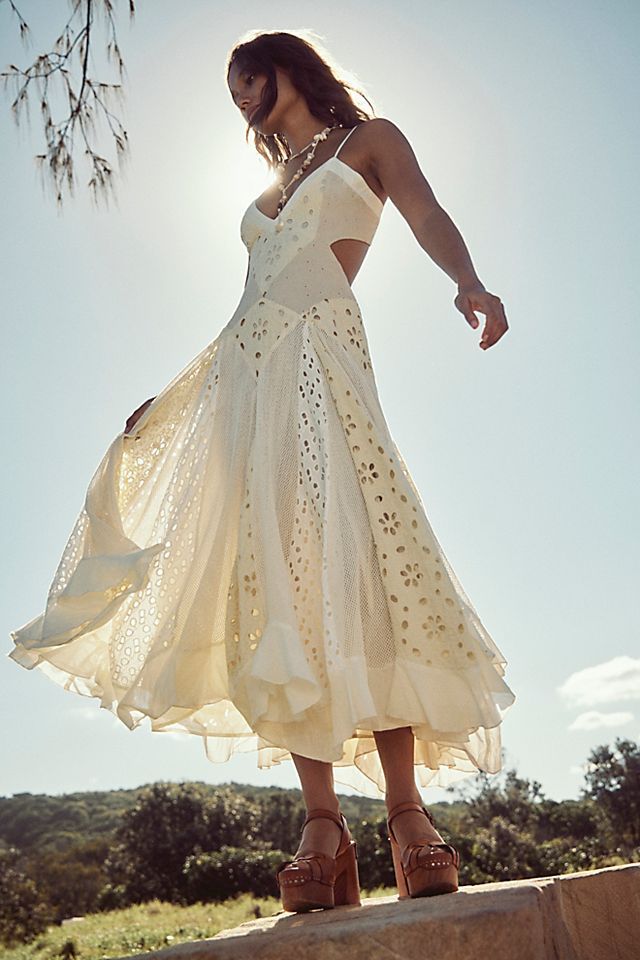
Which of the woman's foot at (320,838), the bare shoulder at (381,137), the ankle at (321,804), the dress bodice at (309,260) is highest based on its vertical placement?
the bare shoulder at (381,137)

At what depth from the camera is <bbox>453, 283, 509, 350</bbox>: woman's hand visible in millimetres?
1786

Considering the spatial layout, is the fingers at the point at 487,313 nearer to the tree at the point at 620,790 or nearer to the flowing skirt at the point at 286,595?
the flowing skirt at the point at 286,595

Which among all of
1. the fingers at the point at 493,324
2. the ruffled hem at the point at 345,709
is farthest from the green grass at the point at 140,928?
the fingers at the point at 493,324

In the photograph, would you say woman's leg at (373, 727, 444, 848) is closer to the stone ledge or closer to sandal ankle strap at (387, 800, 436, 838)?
sandal ankle strap at (387, 800, 436, 838)

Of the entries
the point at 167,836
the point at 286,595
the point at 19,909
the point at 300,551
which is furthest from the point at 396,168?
the point at 167,836

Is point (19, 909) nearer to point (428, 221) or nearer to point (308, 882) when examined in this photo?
point (308, 882)

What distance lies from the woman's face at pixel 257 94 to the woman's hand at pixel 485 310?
740 millimetres

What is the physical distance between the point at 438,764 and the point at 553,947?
679 millimetres

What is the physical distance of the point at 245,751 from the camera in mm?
1987

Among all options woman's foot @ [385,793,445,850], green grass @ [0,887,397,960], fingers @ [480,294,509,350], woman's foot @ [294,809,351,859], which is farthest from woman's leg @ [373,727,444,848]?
green grass @ [0,887,397,960]

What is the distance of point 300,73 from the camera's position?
7.39 feet

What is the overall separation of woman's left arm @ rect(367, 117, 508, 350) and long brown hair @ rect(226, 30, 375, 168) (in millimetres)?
161

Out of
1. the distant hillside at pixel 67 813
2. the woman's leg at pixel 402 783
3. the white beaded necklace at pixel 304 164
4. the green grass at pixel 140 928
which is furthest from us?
the distant hillside at pixel 67 813

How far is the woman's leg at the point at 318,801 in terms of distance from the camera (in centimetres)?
155
